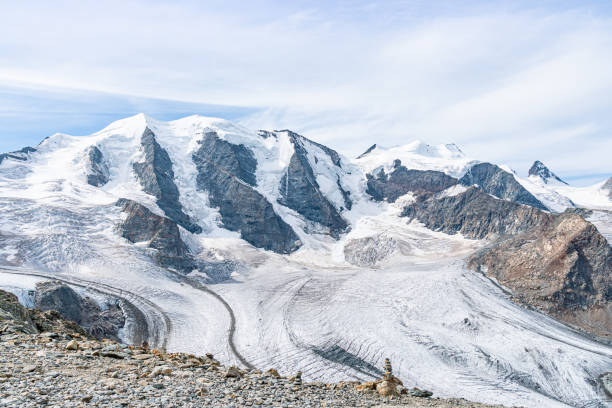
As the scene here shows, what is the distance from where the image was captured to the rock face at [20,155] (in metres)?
130

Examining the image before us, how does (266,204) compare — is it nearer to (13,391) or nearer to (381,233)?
(381,233)

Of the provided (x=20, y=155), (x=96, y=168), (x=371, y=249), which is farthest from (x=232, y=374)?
(x=20, y=155)

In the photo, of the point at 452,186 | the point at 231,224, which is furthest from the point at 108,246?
the point at 452,186

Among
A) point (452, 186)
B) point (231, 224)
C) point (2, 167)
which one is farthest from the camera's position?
point (452, 186)

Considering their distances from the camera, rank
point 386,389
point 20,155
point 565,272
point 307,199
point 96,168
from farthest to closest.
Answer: point 307,199, point 96,168, point 20,155, point 565,272, point 386,389

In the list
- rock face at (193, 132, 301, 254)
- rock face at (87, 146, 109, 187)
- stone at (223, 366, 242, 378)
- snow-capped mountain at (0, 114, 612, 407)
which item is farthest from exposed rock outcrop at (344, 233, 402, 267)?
stone at (223, 366, 242, 378)

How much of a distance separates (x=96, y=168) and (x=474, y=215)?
12250cm

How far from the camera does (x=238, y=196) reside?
144125 mm

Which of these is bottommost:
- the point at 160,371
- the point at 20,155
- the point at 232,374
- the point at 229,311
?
the point at 229,311

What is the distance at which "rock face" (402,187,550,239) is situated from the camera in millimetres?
132500

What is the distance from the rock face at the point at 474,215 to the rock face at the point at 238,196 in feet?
177

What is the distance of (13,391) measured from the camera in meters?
8.20

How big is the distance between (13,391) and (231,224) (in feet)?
416

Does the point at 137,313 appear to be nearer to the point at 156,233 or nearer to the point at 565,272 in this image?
the point at 156,233
